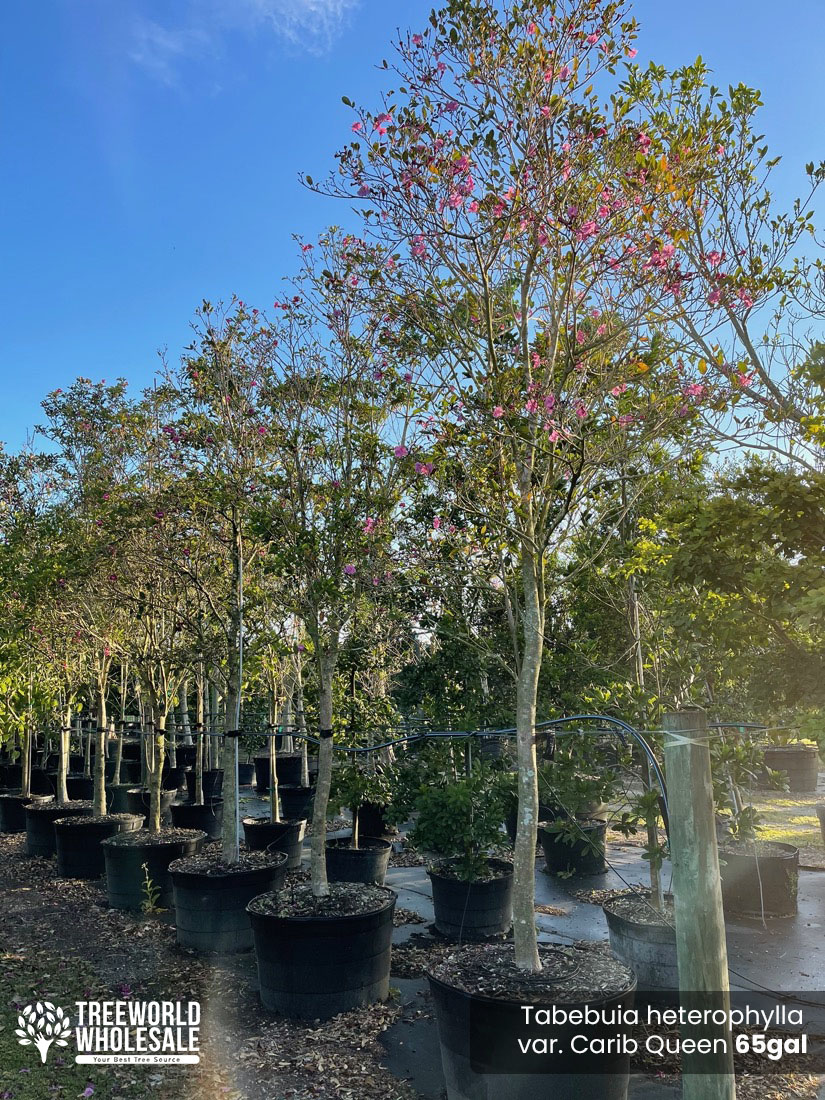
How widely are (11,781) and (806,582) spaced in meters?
16.0

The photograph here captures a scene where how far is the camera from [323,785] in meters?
5.50

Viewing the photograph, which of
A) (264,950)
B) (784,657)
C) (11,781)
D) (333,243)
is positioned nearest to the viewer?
(784,657)

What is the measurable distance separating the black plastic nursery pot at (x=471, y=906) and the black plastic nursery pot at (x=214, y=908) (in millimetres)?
1650

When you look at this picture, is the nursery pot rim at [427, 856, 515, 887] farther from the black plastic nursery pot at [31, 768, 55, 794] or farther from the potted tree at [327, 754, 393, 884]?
the black plastic nursery pot at [31, 768, 55, 794]

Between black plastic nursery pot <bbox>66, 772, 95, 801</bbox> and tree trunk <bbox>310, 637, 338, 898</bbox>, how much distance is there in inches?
383

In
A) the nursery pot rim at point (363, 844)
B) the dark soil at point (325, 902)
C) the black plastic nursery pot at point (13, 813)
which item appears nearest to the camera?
the dark soil at point (325, 902)

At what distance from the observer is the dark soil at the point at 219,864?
6.12 meters

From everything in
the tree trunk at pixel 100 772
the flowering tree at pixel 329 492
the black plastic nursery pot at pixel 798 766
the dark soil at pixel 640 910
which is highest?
the flowering tree at pixel 329 492

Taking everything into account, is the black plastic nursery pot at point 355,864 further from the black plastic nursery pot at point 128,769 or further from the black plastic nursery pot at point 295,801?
the black plastic nursery pot at point 128,769

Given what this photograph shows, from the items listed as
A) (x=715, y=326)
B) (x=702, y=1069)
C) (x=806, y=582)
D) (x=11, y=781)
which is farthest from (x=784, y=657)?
(x=11, y=781)

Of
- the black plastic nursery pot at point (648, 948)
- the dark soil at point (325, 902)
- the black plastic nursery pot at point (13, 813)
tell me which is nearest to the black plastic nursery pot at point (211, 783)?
the black plastic nursery pot at point (13, 813)

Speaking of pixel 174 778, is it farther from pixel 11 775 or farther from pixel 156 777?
pixel 156 777

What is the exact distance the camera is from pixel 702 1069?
7.53 feet

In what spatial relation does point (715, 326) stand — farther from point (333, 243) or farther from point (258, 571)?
point (258, 571)
